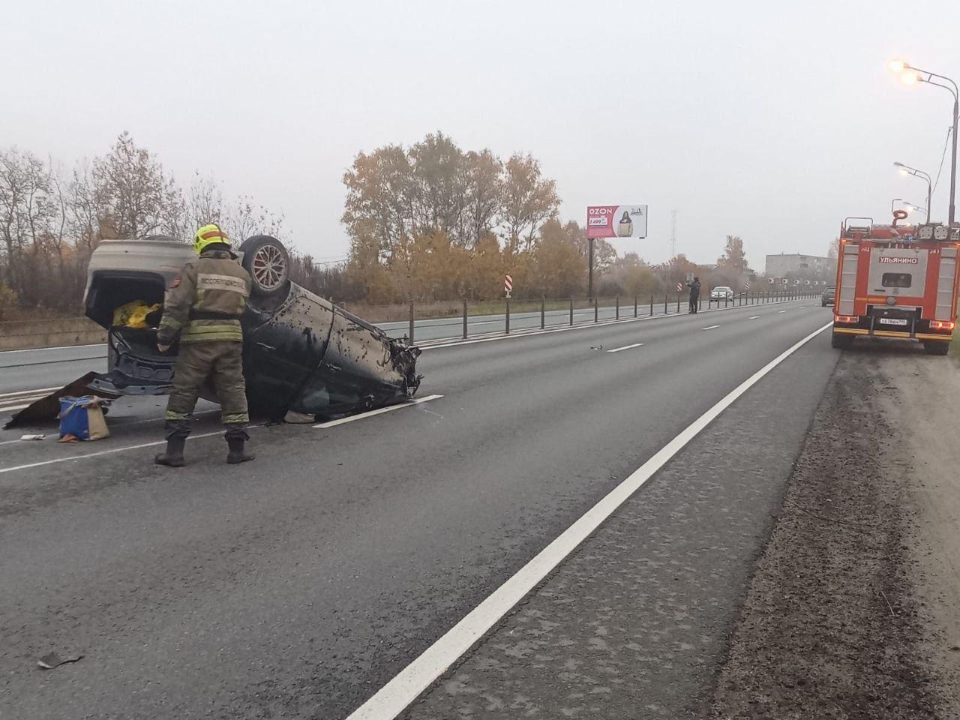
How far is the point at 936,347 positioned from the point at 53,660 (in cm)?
1878

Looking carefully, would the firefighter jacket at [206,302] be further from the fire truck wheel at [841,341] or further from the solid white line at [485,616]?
the fire truck wheel at [841,341]

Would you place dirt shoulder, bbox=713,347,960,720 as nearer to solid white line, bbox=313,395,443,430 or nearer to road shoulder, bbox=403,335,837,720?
road shoulder, bbox=403,335,837,720

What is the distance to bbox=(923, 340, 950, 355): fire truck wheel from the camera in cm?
1701

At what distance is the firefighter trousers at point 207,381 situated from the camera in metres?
6.03

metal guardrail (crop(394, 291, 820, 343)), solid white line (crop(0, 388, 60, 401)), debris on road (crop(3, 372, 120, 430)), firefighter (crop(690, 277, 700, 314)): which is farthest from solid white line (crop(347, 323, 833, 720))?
firefighter (crop(690, 277, 700, 314))

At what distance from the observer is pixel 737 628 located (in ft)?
10.9

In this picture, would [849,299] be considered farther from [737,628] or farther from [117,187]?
[117,187]

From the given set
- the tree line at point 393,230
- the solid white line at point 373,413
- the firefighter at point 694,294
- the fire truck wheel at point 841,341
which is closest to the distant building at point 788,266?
the tree line at point 393,230

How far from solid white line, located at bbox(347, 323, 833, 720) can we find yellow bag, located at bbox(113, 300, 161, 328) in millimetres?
4751

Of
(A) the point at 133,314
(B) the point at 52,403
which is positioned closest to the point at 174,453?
(A) the point at 133,314

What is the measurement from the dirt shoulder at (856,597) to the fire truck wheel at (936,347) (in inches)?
447

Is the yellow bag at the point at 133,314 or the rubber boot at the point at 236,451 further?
the yellow bag at the point at 133,314

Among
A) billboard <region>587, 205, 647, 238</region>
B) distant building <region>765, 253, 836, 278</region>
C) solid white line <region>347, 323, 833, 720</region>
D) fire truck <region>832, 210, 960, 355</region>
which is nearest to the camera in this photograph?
solid white line <region>347, 323, 833, 720</region>

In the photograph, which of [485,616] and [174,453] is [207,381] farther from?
[485,616]
